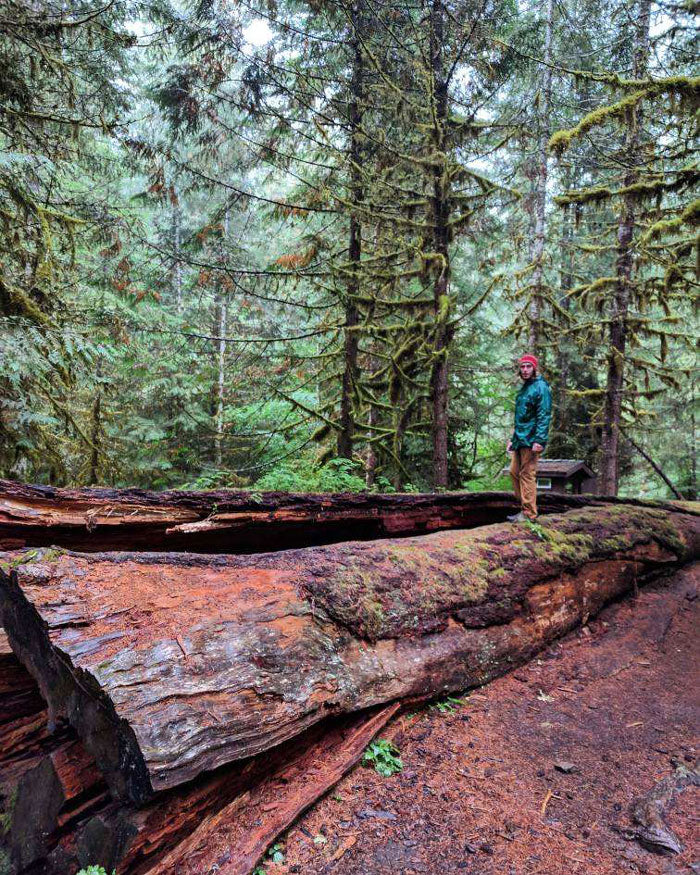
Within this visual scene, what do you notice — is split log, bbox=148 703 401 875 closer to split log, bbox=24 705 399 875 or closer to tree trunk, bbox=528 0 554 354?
split log, bbox=24 705 399 875

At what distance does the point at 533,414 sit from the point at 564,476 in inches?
207

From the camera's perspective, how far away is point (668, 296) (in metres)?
11.5

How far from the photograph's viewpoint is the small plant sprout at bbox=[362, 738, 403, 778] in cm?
333

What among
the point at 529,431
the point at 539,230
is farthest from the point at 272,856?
the point at 539,230

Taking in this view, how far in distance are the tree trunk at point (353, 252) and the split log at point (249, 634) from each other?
5995 millimetres

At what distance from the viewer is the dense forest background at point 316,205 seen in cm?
704

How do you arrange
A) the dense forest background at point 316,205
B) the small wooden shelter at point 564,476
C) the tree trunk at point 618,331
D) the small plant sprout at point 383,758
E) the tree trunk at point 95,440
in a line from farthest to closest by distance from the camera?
the tree trunk at point 618,331 < the small wooden shelter at point 564,476 < the tree trunk at point 95,440 < the dense forest background at point 316,205 < the small plant sprout at point 383,758

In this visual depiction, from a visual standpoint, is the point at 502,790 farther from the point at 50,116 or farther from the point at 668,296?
the point at 668,296

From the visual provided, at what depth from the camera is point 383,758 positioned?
3439mm

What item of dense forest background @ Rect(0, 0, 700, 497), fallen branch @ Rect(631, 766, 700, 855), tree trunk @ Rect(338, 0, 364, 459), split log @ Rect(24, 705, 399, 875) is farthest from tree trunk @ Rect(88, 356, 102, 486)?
fallen branch @ Rect(631, 766, 700, 855)

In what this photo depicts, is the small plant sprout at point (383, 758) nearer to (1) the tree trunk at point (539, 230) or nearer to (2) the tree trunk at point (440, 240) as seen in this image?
(2) the tree trunk at point (440, 240)

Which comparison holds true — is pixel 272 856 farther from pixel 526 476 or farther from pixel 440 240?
pixel 440 240

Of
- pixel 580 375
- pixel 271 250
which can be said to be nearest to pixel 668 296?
pixel 580 375

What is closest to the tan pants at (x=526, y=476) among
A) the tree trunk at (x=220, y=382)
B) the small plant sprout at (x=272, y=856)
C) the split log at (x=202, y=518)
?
the split log at (x=202, y=518)
